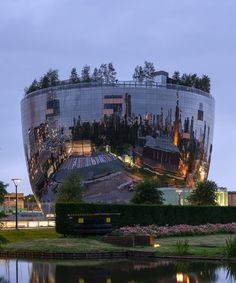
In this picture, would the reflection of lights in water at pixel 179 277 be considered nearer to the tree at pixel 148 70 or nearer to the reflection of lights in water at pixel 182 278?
the reflection of lights in water at pixel 182 278

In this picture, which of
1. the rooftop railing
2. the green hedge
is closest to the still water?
the green hedge

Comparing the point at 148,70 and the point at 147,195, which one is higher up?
the point at 148,70

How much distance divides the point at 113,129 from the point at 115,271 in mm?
102515

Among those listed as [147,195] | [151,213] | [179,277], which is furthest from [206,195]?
[179,277]

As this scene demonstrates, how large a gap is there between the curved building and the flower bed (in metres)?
75.5

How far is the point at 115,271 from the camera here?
23.4 metres

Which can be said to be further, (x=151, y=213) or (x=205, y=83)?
(x=205, y=83)

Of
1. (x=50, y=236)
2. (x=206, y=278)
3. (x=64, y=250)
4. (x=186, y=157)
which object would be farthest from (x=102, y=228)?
(x=186, y=157)

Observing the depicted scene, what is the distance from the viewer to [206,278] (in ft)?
68.3

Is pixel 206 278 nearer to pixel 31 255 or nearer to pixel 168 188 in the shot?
pixel 31 255

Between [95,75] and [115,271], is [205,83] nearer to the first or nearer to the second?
[95,75]

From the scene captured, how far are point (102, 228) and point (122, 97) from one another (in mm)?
89034

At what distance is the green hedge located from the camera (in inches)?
1638

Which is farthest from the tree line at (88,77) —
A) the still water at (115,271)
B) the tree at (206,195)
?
the still water at (115,271)
